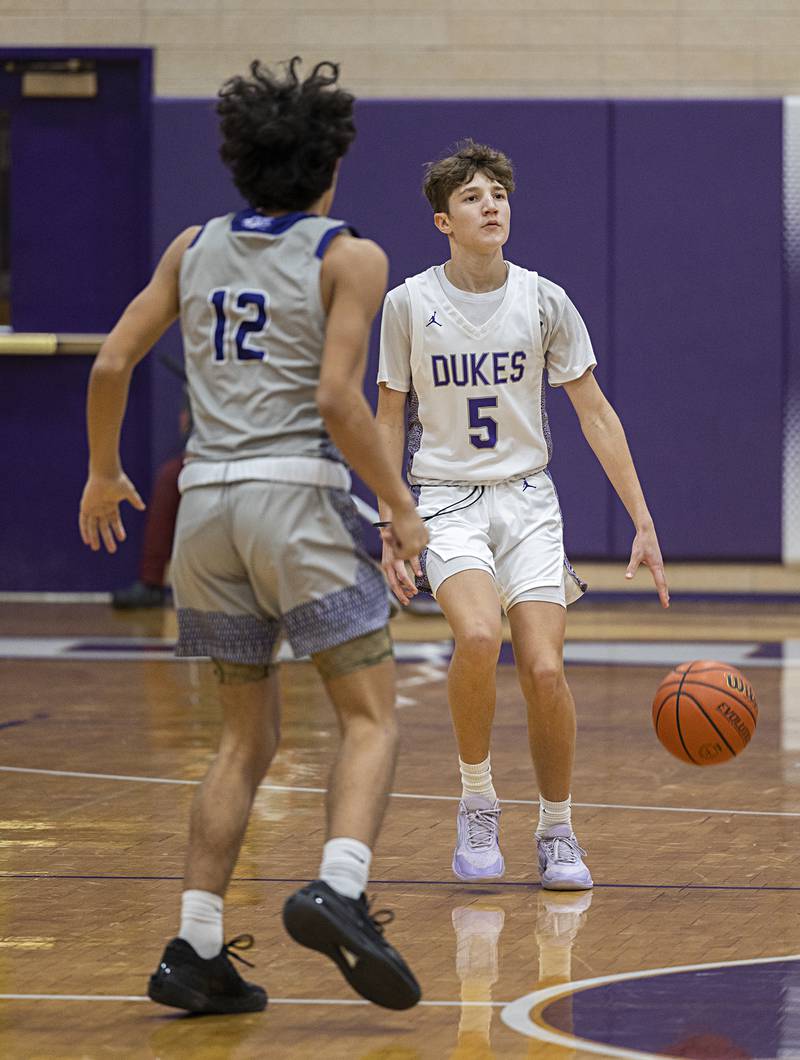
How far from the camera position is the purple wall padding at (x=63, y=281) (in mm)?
12805

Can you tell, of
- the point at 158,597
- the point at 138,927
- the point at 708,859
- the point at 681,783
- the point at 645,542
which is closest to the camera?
the point at 138,927

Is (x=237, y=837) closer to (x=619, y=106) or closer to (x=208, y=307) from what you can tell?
(x=208, y=307)

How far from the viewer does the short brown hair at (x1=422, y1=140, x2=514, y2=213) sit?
16.2 ft

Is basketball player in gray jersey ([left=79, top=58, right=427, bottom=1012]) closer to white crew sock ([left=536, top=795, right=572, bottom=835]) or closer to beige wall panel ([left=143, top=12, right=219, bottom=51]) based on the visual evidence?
white crew sock ([left=536, top=795, right=572, bottom=835])

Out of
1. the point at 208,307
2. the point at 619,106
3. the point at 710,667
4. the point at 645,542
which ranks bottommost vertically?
the point at 710,667

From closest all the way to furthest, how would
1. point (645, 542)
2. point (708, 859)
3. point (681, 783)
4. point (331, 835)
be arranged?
point (331, 835), point (645, 542), point (708, 859), point (681, 783)

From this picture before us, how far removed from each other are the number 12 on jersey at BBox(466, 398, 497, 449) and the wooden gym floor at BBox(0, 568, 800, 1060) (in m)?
1.09

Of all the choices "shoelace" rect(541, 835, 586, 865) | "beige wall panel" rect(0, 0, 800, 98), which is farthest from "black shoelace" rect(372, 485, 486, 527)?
"beige wall panel" rect(0, 0, 800, 98)

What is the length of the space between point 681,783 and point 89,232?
7.74m

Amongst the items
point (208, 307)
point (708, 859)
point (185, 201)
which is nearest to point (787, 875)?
point (708, 859)

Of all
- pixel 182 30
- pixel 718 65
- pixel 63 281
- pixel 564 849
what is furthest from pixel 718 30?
pixel 564 849

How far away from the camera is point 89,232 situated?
12883 millimetres

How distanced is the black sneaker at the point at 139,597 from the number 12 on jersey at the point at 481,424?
745 cm

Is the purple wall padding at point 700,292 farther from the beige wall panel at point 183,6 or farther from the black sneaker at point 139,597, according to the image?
the black sneaker at point 139,597
